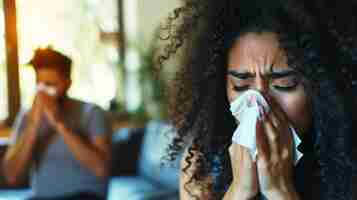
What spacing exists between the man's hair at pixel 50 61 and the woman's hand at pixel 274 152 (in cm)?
105

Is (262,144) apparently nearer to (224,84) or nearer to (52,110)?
(224,84)

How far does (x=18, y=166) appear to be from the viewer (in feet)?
4.97

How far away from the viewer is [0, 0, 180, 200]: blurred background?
1788mm

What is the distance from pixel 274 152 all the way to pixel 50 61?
42.7 inches

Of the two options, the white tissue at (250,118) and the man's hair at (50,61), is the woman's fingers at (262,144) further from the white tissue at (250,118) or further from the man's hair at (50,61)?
the man's hair at (50,61)

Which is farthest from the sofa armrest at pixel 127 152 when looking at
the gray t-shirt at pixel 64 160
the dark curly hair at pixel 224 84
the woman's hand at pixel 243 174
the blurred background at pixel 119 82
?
the woman's hand at pixel 243 174

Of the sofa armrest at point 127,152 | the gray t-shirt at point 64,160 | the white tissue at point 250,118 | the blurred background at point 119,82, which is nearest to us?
the white tissue at point 250,118

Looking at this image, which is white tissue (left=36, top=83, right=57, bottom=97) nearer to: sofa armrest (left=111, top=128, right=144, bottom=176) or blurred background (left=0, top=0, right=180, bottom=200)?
blurred background (left=0, top=0, right=180, bottom=200)

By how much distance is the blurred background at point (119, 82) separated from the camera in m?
1.79

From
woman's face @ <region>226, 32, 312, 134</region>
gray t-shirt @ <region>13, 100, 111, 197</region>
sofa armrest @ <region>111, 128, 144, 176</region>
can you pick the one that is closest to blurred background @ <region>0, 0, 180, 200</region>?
sofa armrest @ <region>111, 128, 144, 176</region>

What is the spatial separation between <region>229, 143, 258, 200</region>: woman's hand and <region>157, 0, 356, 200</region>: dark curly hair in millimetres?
55

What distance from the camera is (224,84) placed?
635 millimetres

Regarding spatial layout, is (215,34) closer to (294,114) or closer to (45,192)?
(294,114)

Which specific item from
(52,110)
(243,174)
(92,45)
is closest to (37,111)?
(52,110)
